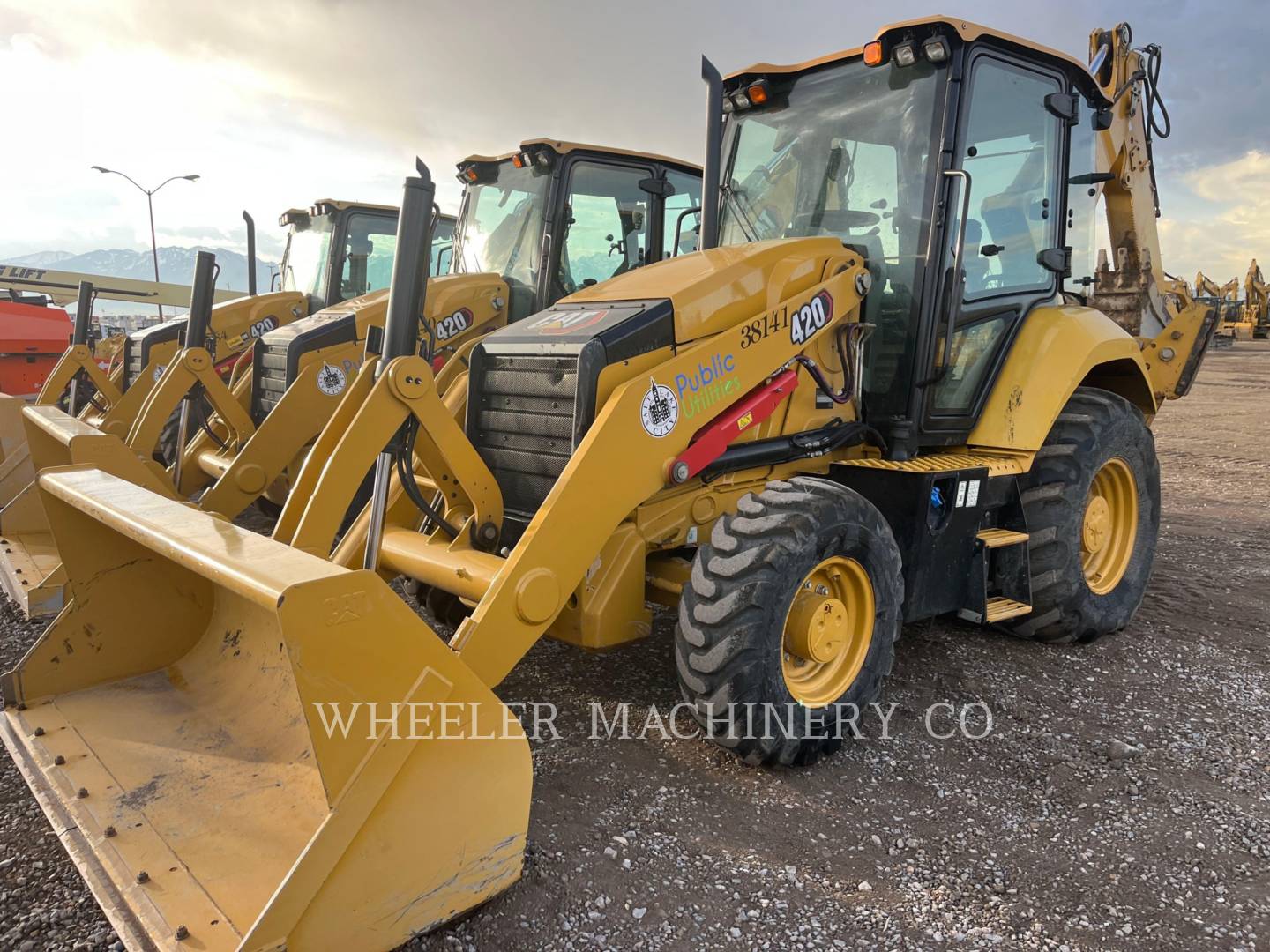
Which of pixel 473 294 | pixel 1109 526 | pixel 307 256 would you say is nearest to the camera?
pixel 1109 526

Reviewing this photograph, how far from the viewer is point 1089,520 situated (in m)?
4.68

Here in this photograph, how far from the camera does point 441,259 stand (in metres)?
8.75

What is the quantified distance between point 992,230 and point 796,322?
57.4 inches

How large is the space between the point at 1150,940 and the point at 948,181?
116 inches

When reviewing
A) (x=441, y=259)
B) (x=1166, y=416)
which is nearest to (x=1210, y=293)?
(x=1166, y=416)

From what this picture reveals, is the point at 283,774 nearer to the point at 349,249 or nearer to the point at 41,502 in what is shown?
the point at 41,502

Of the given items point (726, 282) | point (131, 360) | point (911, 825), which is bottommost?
point (911, 825)

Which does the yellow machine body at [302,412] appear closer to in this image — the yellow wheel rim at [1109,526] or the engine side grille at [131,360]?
the engine side grille at [131,360]

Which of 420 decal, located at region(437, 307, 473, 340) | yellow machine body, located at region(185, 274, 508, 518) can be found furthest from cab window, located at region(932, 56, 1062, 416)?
420 decal, located at region(437, 307, 473, 340)

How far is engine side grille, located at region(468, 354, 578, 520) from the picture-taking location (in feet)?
10.8

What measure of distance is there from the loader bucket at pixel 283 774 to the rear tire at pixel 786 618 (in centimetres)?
85

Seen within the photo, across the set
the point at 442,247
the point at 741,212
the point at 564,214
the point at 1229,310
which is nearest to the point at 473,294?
the point at 564,214

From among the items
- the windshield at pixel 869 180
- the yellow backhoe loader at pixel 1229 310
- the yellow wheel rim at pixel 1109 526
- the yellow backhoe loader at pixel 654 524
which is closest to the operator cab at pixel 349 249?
the windshield at pixel 869 180

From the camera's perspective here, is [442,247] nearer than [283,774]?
No
